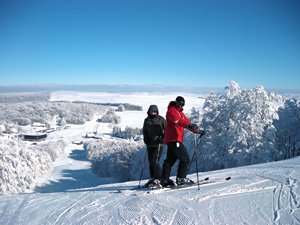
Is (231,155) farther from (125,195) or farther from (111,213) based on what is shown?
(111,213)

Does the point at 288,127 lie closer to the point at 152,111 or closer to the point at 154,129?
the point at 154,129

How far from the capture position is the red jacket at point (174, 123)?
4.57m

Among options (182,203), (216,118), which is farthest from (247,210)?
(216,118)

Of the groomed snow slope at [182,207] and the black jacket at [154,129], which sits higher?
the black jacket at [154,129]

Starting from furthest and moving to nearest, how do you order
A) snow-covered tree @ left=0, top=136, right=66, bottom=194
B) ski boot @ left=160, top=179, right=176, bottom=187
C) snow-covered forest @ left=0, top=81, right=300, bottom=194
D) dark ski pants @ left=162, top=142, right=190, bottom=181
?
snow-covered tree @ left=0, top=136, right=66, bottom=194, snow-covered forest @ left=0, top=81, right=300, bottom=194, ski boot @ left=160, top=179, right=176, bottom=187, dark ski pants @ left=162, top=142, right=190, bottom=181

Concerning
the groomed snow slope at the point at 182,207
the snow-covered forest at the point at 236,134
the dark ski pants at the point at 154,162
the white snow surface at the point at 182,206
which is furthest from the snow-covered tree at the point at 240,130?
the dark ski pants at the point at 154,162

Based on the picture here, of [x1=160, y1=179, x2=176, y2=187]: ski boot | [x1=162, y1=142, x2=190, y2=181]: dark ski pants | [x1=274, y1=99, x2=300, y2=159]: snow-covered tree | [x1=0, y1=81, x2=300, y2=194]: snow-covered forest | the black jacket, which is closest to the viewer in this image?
[x1=162, y1=142, x2=190, y2=181]: dark ski pants

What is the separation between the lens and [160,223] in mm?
3303

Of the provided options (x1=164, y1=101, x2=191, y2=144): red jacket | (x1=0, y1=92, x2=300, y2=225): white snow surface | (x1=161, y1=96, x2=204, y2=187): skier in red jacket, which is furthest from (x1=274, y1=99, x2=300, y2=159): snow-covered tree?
(x1=164, y1=101, x2=191, y2=144): red jacket

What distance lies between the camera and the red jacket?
4.57 metres

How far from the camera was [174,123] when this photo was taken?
468 cm

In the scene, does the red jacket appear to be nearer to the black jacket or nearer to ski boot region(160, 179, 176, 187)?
the black jacket

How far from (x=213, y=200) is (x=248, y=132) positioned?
12.6m

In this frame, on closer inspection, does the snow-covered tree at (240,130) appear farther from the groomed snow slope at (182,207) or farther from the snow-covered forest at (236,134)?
the groomed snow slope at (182,207)
